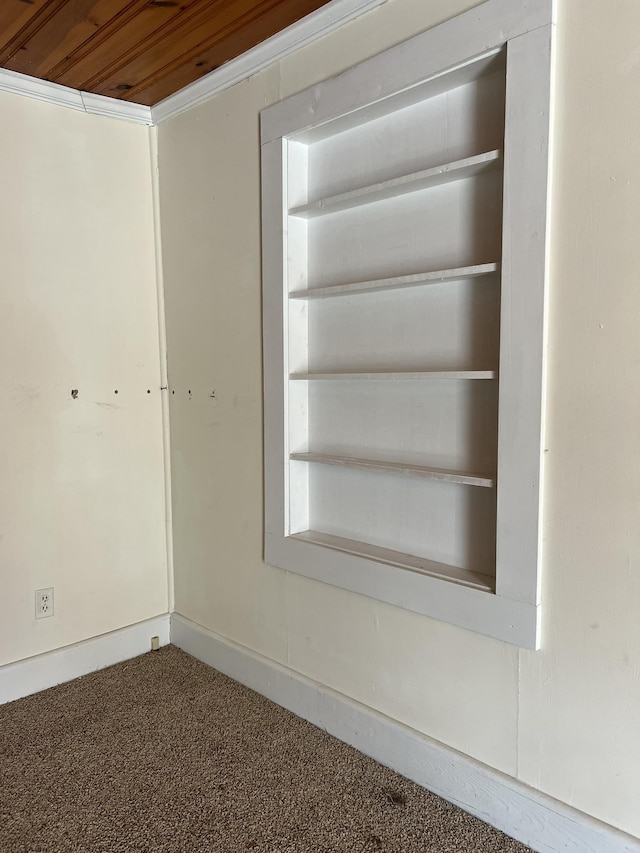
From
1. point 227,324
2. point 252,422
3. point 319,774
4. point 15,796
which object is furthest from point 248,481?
point 15,796

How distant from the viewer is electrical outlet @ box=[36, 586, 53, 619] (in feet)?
7.46

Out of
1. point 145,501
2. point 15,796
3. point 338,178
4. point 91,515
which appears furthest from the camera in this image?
point 145,501

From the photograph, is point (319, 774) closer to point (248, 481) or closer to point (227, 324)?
point (248, 481)

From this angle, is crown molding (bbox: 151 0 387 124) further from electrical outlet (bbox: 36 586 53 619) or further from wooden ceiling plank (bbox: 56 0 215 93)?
electrical outlet (bbox: 36 586 53 619)

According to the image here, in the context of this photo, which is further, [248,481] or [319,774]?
[248,481]

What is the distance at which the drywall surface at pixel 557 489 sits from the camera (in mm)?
1289

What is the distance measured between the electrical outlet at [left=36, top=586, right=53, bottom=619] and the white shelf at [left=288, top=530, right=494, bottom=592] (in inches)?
39.8

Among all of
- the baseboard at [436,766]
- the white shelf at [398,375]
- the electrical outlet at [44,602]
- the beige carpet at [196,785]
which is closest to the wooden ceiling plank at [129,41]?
the white shelf at [398,375]

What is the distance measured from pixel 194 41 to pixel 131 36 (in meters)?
0.20

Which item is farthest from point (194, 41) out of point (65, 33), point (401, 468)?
point (401, 468)

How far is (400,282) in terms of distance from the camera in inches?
65.2

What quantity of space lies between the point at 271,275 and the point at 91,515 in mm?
1211

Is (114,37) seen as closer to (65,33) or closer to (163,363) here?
(65,33)

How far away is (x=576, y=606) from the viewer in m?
1.38
